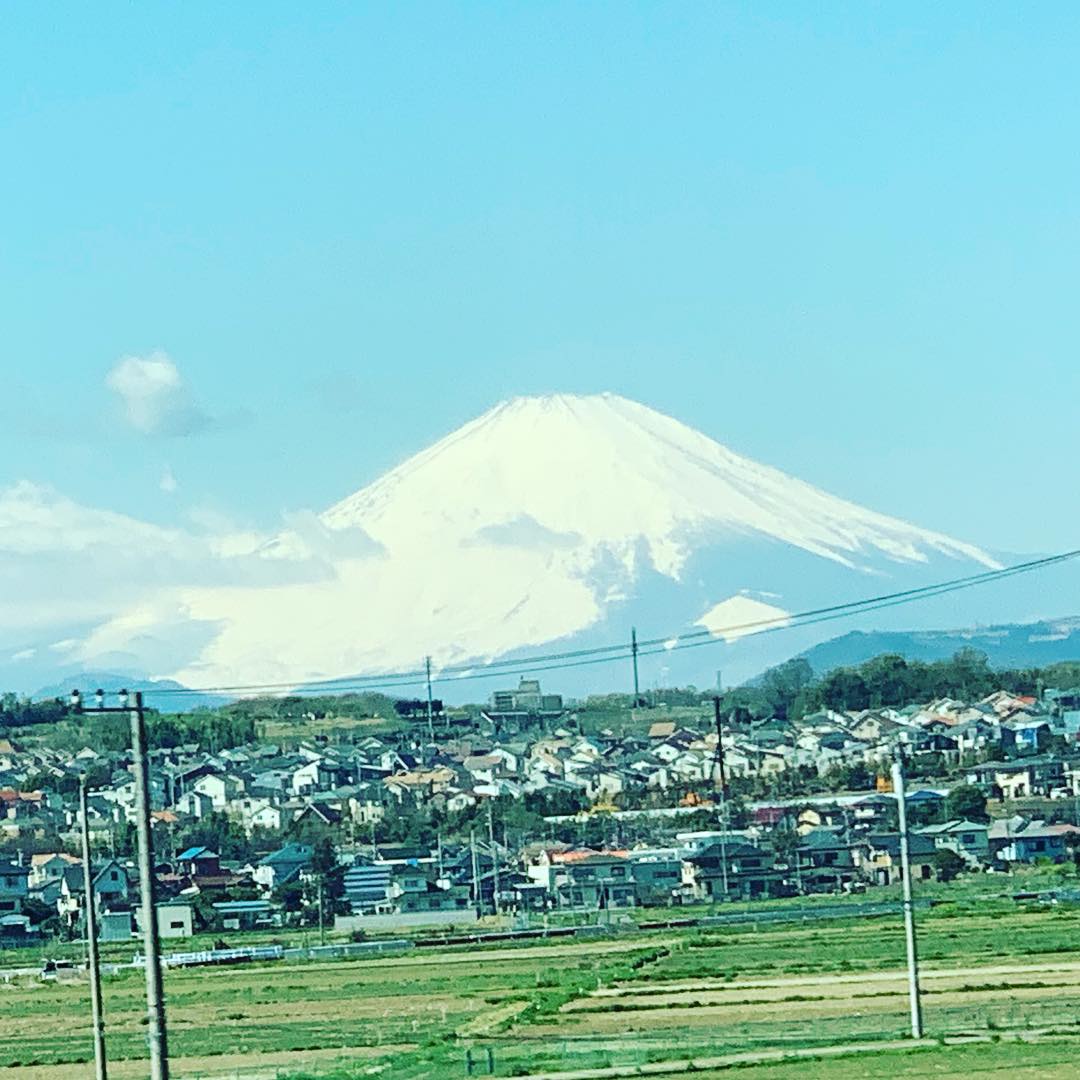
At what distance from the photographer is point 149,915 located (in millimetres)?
21078

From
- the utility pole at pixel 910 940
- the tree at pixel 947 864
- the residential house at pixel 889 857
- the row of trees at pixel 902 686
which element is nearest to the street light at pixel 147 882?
the utility pole at pixel 910 940

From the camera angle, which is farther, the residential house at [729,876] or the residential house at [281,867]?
the residential house at [281,867]

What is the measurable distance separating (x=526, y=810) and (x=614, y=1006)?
76931 mm

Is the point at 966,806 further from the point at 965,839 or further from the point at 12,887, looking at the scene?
the point at 12,887

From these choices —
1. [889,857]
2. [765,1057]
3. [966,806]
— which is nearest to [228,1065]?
[765,1057]

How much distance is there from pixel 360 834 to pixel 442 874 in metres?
21.9

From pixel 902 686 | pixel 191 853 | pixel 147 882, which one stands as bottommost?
pixel 191 853

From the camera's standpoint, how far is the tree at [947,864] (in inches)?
3484

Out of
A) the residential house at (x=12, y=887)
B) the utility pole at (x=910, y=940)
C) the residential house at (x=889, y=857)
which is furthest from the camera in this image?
the residential house at (x=12, y=887)

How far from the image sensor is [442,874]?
97562 mm

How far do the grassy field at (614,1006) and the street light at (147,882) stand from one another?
12187mm

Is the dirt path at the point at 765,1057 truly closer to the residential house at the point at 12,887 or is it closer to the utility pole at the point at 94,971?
the utility pole at the point at 94,971

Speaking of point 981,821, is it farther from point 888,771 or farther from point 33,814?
point 33,814

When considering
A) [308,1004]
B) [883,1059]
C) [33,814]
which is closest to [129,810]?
[33,814]
